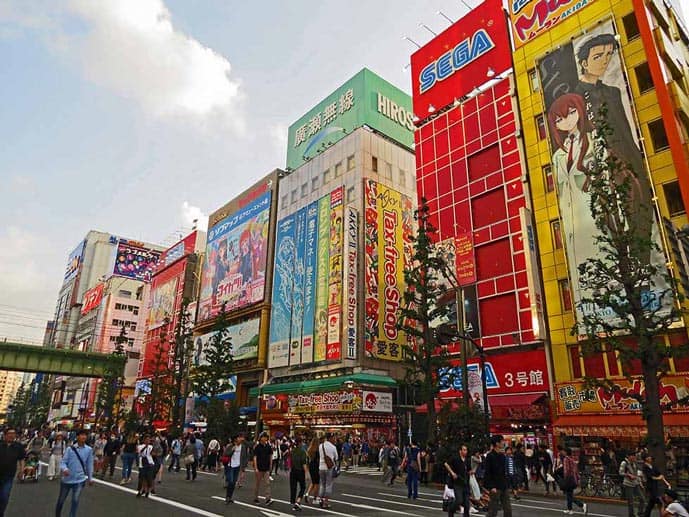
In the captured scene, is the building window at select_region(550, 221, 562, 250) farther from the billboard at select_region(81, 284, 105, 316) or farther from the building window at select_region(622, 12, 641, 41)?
the billboard at select_region(81, 284, 105, 316)

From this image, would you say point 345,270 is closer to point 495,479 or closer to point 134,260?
point 495,479

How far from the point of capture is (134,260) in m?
104

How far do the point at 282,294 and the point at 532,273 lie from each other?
2541cm

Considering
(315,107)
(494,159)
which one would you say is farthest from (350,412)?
(315,107)

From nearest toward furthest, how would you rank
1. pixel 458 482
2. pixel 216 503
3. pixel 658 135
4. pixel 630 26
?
pixel 458 482, pixel 216 503, pixel 658 135, pixel 630 26

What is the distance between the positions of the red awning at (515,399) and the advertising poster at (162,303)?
5158 centimetres

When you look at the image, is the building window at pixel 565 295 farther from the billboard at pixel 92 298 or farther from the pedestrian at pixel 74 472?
the billboard at pixel 92 298

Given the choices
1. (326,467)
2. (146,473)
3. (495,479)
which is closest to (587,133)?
(495,479)

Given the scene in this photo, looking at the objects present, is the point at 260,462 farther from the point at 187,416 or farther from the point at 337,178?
the point at 187,416

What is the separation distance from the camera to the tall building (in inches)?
1480

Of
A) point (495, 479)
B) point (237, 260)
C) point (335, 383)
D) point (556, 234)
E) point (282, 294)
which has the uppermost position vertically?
point (237, 260)

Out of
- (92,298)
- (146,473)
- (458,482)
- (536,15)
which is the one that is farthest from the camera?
(92,298)

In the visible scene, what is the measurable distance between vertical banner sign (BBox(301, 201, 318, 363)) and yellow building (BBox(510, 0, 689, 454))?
20.3m

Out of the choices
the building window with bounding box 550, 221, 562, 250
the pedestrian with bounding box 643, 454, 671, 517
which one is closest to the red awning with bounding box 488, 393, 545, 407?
the building window with bounding box 550, 221, 562, 250
